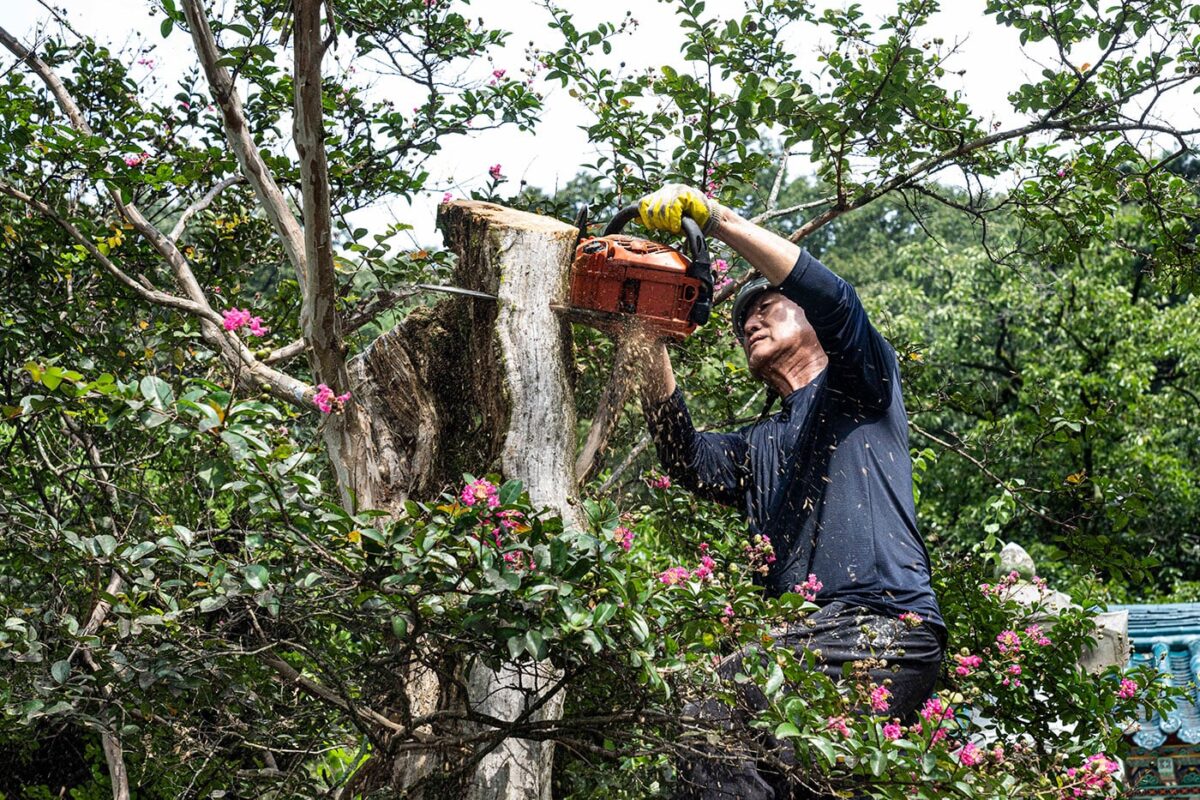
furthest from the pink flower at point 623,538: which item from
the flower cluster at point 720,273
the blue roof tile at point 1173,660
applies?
the blue roof tile at point 1173,660

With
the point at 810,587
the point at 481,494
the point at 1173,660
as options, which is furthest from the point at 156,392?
the point at 1173,660

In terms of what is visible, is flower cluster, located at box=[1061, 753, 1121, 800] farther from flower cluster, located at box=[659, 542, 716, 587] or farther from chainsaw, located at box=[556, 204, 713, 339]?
chainsaw, located at box=[556, 204, 713, 339]

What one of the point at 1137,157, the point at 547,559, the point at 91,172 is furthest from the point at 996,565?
the point at 91,172

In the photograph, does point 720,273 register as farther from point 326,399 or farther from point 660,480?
point 326,399

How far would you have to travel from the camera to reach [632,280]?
10.0 feet

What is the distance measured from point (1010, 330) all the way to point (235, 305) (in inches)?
616

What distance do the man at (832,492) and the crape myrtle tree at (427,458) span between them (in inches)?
5.8

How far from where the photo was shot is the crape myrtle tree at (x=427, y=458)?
2137 millimetres

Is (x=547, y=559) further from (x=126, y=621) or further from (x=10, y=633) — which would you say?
(x=10, y=633)

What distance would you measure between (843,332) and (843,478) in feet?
1.25

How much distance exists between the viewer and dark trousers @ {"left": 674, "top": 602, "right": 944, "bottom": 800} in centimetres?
261

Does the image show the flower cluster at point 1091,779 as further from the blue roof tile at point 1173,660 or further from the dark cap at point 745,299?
the blue roof tile at point 1173,660

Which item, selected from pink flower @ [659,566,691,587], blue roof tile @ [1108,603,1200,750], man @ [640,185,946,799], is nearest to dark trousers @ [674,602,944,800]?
man @ [640,185,946,799]

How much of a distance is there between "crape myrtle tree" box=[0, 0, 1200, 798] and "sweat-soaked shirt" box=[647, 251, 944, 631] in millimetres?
195
